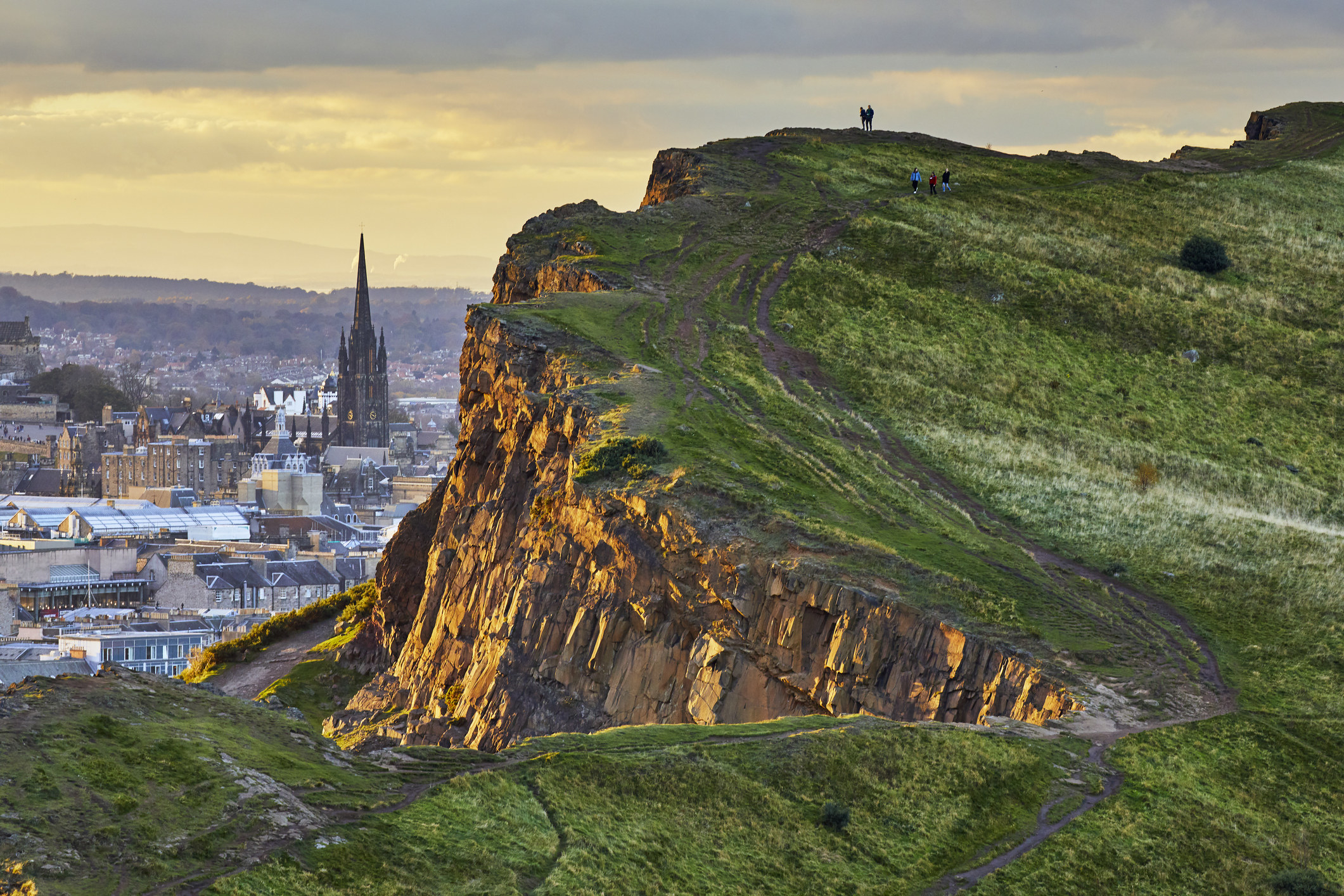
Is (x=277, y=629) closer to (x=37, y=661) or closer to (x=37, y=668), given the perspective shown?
(x=37, y=668)

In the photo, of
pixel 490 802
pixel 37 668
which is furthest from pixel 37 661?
pixel 490 802

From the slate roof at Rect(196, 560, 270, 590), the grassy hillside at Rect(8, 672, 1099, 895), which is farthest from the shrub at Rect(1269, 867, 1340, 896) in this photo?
the slate roof at Rect(196, 560, 270, 590)

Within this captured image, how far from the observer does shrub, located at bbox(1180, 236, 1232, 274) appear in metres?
86.4

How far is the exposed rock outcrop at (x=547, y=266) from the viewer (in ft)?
238

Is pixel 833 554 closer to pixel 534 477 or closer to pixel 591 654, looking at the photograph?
pixel 591 654

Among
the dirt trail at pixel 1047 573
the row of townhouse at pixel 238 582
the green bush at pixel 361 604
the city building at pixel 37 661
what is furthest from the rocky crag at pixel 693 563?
the row of townhouse at pixel 238 582

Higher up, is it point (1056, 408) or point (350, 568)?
point (1056, 408)

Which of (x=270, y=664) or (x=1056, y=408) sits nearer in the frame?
(x=1056, y=408)

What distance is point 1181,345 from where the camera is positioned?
244ft

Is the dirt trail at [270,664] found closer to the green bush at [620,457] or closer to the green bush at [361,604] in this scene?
the green bush at [361,604]

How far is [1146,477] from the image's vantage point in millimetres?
58938

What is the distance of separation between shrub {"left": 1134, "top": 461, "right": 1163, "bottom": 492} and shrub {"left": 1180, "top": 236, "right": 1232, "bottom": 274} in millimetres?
30319

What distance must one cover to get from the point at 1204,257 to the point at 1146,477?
32.3 metres

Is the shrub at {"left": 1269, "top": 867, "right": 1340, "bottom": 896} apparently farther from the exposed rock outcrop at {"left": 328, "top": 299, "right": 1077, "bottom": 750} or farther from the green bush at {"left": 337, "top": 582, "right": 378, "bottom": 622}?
the green bush at {"left": 337, "top": 582, "right": 378, "bottom": 622}
